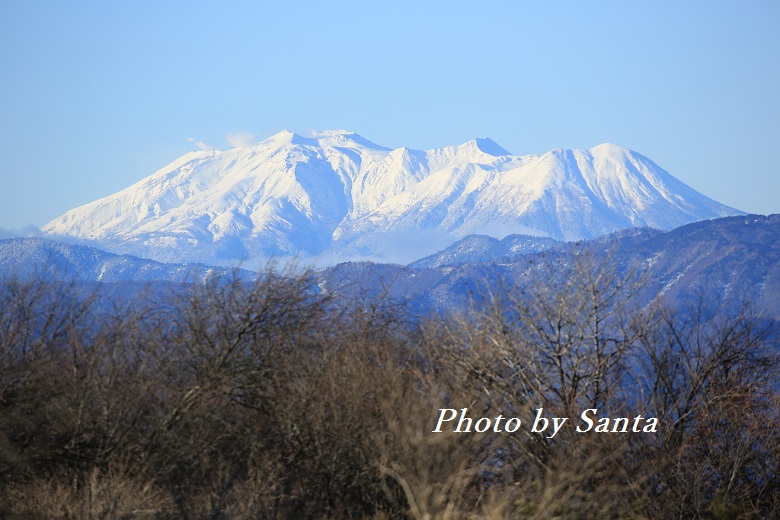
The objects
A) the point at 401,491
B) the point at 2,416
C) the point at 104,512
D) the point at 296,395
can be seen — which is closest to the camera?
the point at 104,512

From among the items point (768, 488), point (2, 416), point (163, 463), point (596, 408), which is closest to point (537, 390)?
point (596, 408)

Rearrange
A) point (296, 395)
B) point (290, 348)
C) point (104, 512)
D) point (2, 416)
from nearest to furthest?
point (104, 512)
point (2, 416)
point (296, 395)
point (290, 348)

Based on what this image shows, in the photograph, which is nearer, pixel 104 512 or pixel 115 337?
pixel 104 512

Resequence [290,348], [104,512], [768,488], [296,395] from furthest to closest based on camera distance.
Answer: [290,348] → [768,488] → [296,395] → [104,512]

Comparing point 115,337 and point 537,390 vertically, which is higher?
point 115,337

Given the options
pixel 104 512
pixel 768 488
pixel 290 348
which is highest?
pixel 290 348

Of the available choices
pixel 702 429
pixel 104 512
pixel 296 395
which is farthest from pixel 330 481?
pixel 702 429

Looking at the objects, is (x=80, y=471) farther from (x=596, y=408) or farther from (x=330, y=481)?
(x=596, y=408)

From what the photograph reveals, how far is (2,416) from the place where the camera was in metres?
22.9

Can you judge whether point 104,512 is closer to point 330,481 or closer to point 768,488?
point 330,481

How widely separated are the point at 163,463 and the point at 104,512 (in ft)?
13.1

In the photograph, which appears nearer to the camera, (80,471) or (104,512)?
(104,512)

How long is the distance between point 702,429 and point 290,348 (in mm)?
11242

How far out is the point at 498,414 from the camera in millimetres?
24062
